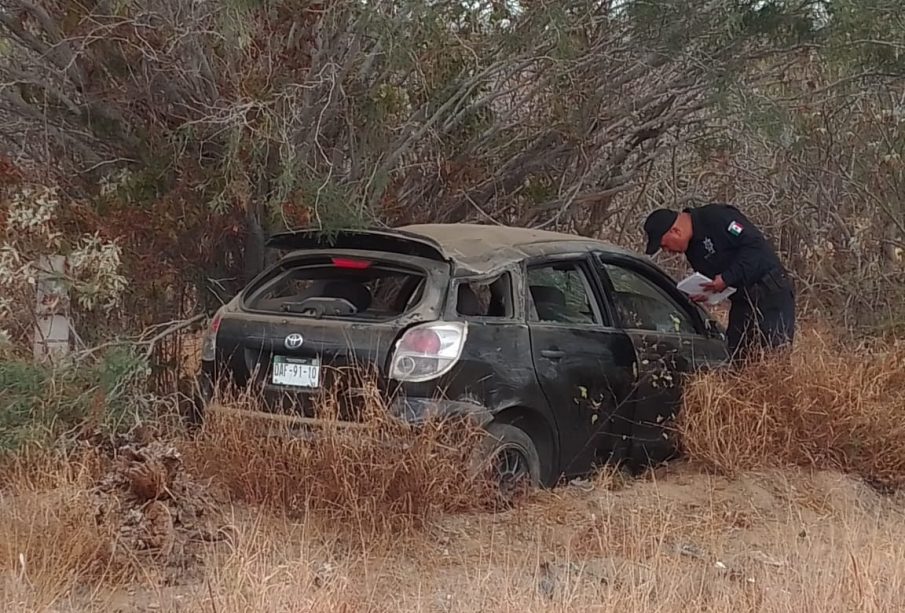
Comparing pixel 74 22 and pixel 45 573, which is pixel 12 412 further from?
pixel 74 22

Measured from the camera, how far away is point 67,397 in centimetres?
616

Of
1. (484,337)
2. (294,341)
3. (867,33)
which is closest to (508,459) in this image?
(484,337)

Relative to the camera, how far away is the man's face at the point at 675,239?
24.3ft

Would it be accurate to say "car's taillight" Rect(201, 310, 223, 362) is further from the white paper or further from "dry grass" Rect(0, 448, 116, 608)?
the white paper

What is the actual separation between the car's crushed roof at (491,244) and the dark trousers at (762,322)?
1.03 metres

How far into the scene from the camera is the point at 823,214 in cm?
1102

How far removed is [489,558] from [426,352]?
1072 millimetres

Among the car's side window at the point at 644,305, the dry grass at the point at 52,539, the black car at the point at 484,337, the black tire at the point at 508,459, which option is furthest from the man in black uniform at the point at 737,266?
the dry grass at the point at 52,539

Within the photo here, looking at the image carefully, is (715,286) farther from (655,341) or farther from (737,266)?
(655,341)

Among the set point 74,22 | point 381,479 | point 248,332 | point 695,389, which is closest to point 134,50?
point 74,22

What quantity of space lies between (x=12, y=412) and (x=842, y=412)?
469 centimetres

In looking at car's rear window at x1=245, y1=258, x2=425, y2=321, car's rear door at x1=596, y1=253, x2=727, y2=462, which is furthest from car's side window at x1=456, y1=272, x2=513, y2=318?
car's rear door at x1=596, y1=253, x2=727, y2=462

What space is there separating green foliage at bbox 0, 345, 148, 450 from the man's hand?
144 inches

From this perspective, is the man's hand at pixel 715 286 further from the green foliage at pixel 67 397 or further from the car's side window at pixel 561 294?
the green foliage at pixel 67 397
